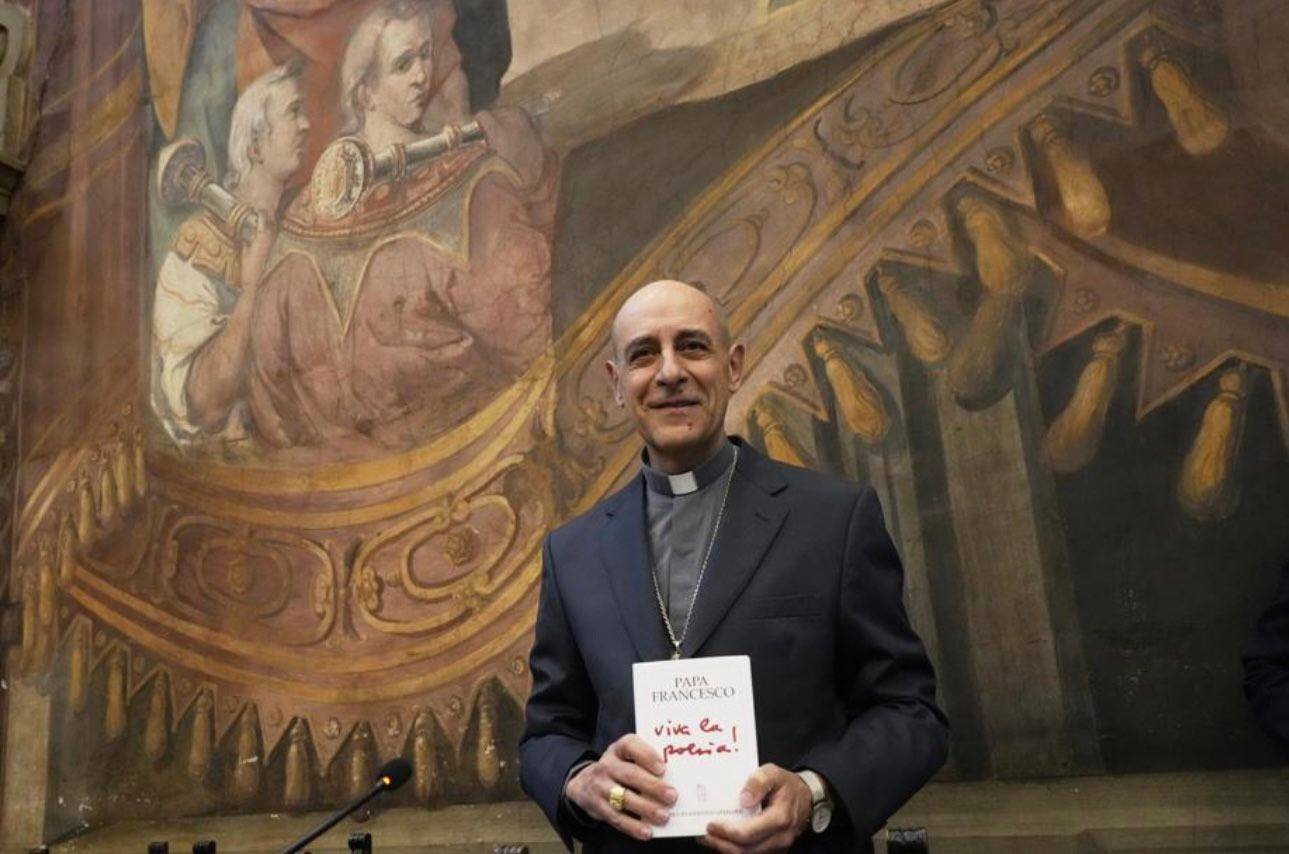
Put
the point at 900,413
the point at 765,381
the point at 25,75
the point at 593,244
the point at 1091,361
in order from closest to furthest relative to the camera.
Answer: the point at 1091,361 < the point at 900,413 < the point at 765,381 < the point at 593,244 < the point at 25,75

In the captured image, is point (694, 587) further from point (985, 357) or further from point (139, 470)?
point (139, 470)

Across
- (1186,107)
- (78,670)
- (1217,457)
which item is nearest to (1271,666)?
(1217,457)

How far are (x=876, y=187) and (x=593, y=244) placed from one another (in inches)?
41.4

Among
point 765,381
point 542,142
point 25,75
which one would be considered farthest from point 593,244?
point 25,75

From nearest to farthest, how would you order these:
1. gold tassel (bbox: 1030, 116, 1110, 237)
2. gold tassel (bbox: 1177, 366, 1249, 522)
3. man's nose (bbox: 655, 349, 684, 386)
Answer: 1. man's nose (bbox: 655, 349, 684, 386)
2. gold tassel (bbox: 1177, 366, 1249, 522)
3. gold tassel (bbox: 1030, 116, 1110, 237)

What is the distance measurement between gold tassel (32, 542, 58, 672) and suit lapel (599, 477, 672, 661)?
369 centimetres

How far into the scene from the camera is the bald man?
6.15ft

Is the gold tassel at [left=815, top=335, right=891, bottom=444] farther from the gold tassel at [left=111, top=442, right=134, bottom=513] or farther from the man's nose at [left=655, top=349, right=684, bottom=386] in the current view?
the gold tassel at [left=111, top=442, right=134, bottom=513]

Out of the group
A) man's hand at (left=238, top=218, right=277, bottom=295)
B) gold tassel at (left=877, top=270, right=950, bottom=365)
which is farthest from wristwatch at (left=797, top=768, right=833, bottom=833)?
man's hand at (left=238, top=218, right=277, bottom=295)

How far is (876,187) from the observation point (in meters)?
3.65

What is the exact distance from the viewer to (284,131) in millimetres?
5055

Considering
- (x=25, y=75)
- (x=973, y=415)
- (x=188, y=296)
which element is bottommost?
(x=973, y=415)

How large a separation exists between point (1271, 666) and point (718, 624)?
1.48 m

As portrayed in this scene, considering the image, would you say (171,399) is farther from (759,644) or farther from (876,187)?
(759,644)
